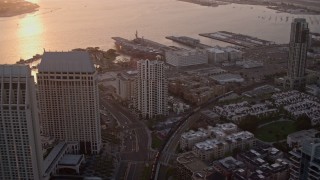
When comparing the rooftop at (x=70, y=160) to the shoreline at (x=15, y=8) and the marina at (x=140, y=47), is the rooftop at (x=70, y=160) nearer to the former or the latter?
the marina at (x=140, y=47)

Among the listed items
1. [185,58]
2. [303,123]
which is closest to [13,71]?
[303,123]

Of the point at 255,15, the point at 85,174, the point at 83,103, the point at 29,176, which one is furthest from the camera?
the point at 255,15

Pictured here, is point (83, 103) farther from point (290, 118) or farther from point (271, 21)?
point (271, 21)

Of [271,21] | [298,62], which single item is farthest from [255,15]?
[298,62]

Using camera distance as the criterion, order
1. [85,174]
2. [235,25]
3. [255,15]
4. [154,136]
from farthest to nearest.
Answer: [255,15]
[235,25]
[154,136]
[85,174]

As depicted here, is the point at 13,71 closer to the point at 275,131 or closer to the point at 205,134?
the point at 205,134

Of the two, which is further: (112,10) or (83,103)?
(112,10)

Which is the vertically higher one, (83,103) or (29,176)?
(83,103)
